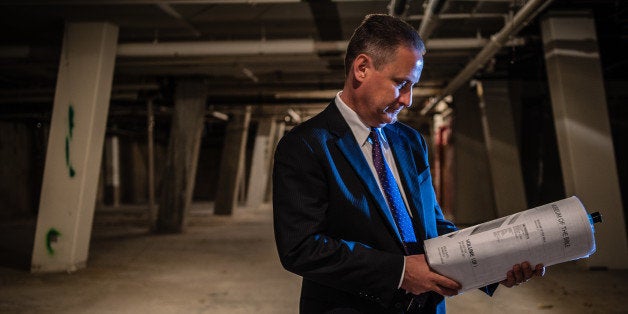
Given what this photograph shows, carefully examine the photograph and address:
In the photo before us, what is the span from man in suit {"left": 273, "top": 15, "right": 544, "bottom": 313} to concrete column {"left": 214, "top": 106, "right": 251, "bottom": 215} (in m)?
13.4

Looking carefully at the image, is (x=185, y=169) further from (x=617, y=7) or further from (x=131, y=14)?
(x=617, y=7)


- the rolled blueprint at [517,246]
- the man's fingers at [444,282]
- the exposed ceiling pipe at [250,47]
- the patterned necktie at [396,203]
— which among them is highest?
the exposed ceiling pipe at [250,47]

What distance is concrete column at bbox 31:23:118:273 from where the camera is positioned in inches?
253

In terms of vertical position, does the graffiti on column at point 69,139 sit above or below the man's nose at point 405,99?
above

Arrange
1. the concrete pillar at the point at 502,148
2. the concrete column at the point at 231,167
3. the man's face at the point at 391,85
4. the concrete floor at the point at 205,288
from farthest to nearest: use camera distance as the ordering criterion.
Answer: the concrete column at the point at 231,167, the concrete pillar at the point at 502,148, the concrete floor at the point at 205,288, the man's face at the point at 391,85

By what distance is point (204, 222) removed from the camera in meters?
12.9

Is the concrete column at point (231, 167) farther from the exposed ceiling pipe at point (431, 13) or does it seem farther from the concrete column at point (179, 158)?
the exposed ceiling pipe at point (431, 13)

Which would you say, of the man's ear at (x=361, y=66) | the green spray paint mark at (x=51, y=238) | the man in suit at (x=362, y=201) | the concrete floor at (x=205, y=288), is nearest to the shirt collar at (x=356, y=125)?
the man in suit at (x=362, y=201)

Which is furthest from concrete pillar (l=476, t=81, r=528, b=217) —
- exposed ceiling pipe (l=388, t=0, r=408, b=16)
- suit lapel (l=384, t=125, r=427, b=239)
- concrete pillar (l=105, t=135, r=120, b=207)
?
concrete pillar (l=105, t=135, r=120, b=207)

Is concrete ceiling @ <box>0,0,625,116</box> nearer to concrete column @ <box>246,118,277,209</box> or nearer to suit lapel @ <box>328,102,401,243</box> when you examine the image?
suit lapel @ <box>328,102,401,243</box>

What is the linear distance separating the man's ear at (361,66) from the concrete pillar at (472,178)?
34.4 ft

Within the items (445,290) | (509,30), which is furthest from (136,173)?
(445,290)

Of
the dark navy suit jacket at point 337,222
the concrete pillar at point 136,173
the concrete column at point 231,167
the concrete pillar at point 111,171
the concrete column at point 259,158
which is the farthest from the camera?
the concrete pillar at point 136,173

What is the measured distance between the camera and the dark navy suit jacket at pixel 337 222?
1.32 m
